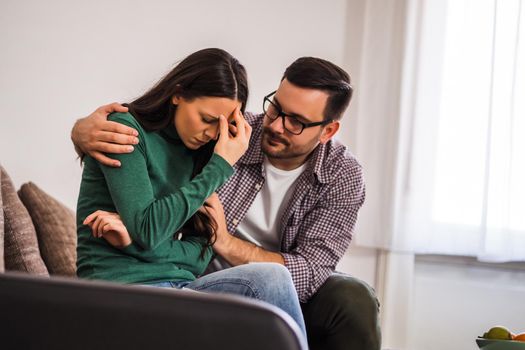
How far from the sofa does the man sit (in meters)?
1.36

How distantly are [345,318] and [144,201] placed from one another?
0.80m

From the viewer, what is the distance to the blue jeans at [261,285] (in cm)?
155

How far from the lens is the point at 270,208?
233 centimetres

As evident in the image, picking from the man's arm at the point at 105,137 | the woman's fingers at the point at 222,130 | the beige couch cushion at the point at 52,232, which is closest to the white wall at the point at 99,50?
the beige couch cushion at the point at 52,232

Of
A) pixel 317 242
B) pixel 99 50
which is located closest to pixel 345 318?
pixel 317 242

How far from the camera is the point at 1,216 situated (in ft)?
5.67

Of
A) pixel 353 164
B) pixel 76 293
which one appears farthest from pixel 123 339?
pixel 353 164

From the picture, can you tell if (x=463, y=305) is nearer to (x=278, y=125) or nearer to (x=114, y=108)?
(x=278, y=125)

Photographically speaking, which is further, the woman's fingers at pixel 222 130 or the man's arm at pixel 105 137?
the woman's fingers at pixel 222 130

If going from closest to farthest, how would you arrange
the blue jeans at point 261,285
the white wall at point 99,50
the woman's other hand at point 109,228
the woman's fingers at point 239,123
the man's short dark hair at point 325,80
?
the woman's other hand at point 109,228 → the blue jeans at point 261,285 → the woman's fingers at point 239,123 → the man's short dark hair at point 325,80 → the white wall at point 99,50

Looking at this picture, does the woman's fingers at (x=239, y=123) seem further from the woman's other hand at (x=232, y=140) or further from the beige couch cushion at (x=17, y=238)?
the beige couch cushion at (x=17, y=238)

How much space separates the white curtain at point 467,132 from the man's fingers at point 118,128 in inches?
85.1

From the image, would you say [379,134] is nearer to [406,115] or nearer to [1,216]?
[406,115]

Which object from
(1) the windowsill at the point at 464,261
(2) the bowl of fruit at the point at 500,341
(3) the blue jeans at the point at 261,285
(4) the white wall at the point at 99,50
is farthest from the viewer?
(1) the windowsill at the point at 464,261
